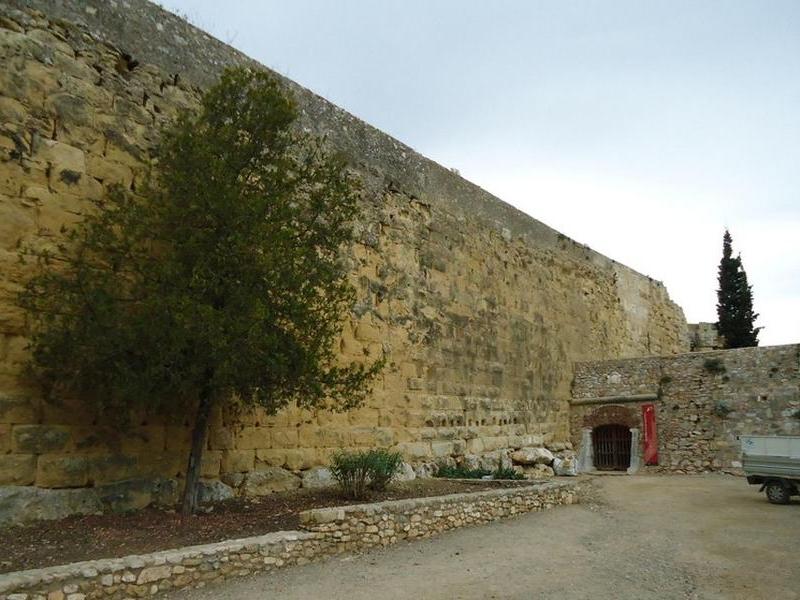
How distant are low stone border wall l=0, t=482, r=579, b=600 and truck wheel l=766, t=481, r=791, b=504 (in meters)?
4.49

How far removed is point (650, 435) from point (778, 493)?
18.0 feet

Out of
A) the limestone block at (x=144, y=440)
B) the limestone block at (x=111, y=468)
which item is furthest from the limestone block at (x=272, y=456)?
the limestone block at (x=111, y=468)

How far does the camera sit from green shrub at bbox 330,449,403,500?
30.0 feet

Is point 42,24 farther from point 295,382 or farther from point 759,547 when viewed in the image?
point 759,547

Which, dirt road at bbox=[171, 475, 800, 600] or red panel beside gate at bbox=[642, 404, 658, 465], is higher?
red panel beside gate at bbox=[642, 404, 658, 465]

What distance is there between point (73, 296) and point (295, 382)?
2400 mm

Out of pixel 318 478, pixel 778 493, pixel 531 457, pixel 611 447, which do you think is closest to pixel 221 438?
pixel 318 478

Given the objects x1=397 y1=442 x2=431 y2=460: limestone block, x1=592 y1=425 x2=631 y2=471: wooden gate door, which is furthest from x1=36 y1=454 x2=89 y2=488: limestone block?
x1=592 y1=425 x2=631 y2=471: wooden gate door

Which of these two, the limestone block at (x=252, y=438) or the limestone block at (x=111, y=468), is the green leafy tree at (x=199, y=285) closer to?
the limestone block at (x=111, y=468)

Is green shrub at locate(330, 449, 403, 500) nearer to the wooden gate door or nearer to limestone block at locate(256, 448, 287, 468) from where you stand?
limestone block at locate(256, 448, 287, 468)

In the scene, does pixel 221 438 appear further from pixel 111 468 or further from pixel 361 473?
pixel 361 473

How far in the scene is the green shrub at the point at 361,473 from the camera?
30.0ft

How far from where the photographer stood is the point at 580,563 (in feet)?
23.8

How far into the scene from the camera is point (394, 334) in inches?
472
